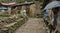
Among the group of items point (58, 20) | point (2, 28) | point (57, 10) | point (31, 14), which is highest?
point (57, 10)

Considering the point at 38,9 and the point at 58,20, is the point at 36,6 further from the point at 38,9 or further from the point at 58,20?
the point at 58,20

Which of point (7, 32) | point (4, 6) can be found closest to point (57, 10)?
point (7, 32)

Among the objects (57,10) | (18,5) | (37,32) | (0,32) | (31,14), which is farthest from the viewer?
(18,5)

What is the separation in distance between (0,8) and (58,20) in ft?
68.3

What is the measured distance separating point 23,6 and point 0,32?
16838 millimetres

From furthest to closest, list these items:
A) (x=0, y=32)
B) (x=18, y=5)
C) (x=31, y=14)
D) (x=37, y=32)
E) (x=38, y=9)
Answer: (x=18, y=5) → (x=38, y=9) → (x=31, y=14) → (x=37, y=32) → (x=0, y=32)

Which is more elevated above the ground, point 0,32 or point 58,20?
point 58,20

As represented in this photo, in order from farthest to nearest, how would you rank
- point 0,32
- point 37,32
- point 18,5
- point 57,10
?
point 18,5, point 37,32, point 0,32, point 57,10

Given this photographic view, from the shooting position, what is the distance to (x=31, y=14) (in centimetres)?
2116

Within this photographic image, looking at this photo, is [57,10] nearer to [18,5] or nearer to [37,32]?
[37,32]

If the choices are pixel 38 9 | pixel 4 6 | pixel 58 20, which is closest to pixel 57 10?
pixel 58 20

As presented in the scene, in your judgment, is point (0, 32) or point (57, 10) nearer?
point (57, 10)

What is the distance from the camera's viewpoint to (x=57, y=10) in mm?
3258

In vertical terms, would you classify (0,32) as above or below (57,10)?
below
